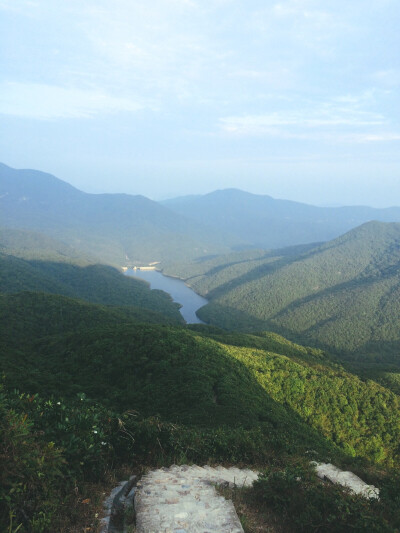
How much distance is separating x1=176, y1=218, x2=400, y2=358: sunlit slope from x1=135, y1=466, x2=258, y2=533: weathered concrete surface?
97.3m

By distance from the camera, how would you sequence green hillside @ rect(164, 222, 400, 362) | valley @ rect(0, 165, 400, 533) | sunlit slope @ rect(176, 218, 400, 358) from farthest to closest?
sunlit slope @ rect(176, 218, 400, 358) → green hillside @ rect(164, 222, 400, 362) → valley @ rect(0, 165, 400, 533)

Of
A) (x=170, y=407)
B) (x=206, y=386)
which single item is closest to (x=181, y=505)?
(x=170, y=407)

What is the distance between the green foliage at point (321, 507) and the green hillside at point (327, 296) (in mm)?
92215

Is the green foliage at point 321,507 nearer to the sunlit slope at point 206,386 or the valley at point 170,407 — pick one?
the valley at point 170,407

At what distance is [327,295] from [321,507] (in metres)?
131

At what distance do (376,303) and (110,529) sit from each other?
416ft

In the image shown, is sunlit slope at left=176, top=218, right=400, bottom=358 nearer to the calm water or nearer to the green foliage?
the calm water

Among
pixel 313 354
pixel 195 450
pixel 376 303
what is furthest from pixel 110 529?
pixel 376 303

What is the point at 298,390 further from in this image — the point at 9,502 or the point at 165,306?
the point at 165,306

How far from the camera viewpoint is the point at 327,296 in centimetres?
12675

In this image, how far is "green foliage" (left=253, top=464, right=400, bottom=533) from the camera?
624 cm

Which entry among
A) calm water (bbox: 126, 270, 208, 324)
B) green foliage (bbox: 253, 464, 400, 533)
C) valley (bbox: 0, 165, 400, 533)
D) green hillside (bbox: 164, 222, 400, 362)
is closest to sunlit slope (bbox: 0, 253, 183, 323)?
valley (bbox: 0, 165, 400, 533)

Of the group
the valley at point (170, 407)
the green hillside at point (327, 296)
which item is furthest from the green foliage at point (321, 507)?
the green hillside at point (327, 296)

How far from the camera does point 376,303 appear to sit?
114 m
